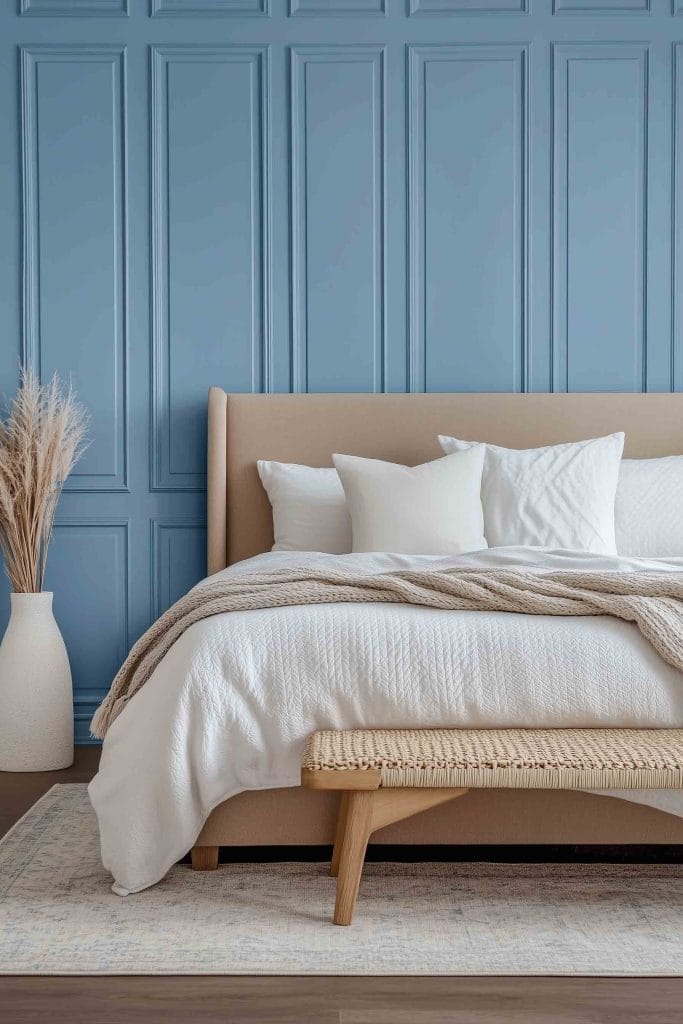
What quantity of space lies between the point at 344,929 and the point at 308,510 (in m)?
1.88

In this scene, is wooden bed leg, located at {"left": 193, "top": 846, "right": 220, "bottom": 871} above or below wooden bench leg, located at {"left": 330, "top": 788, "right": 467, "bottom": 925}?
Answer: below

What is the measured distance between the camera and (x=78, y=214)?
3.90 meters

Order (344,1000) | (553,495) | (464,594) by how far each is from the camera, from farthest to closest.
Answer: (553,495), (464,594), (344,1000)

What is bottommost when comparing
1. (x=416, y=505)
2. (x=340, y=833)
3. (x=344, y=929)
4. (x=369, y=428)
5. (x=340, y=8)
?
(x=344, y=929)

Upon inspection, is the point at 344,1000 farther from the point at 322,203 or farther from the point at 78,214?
the point at 78,214

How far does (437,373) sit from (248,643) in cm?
214

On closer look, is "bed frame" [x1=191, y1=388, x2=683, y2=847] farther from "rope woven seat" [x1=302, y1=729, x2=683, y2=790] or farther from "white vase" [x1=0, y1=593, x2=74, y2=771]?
"rope woven seat" [x1=302, y1=729, x2=683, y2=790]

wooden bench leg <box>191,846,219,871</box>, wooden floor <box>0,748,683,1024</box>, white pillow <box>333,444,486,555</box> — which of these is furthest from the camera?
white pillow <box>333,444,486,555</box>

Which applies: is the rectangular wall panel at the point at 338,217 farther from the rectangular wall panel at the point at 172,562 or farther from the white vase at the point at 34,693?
the white vase at the point at 34,693

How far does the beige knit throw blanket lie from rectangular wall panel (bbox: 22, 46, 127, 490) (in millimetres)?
1848

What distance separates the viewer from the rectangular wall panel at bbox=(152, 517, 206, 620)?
12.7 feet

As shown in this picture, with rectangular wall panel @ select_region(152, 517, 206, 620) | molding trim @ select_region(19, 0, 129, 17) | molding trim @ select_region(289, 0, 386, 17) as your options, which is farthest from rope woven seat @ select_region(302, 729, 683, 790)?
molding trim @ select_region(19, 0, 129, 17)

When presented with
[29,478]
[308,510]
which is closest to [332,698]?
[308,510]

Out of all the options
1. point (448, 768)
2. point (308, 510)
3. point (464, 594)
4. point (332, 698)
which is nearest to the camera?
point (448, 768)
